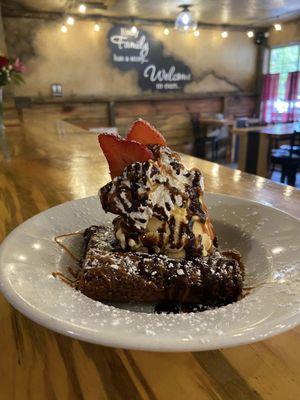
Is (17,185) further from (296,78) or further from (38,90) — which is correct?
(296,78)

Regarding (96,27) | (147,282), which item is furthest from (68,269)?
(96,27)

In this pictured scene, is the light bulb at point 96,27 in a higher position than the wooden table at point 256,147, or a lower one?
higher

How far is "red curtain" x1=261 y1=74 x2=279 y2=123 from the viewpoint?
647cm

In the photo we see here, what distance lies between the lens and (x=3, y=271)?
448 mm

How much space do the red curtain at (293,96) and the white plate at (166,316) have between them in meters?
6.07

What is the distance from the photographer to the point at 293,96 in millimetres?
6039

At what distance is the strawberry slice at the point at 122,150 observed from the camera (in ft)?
1.90

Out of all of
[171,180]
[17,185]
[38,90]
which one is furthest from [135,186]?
[38,90]

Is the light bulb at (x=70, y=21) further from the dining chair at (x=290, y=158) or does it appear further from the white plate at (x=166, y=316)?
the white plate at (x=166, y=316)

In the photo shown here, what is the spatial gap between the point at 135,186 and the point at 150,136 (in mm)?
147

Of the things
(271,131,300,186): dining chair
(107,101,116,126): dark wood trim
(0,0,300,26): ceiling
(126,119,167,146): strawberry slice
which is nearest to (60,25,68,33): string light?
(0,0,300,26): ceiling

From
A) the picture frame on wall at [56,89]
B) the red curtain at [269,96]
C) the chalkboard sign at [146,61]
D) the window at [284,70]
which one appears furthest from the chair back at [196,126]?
the picture frame on wall at [56,89]

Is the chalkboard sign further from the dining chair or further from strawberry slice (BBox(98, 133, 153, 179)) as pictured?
strawberry slice (BBox(98, 133, 153, 179))

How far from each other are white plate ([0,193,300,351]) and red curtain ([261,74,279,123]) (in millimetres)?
6509
